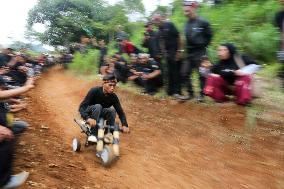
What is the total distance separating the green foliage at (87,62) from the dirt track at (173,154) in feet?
31.5

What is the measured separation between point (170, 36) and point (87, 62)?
1049cm

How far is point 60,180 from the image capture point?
500 cm

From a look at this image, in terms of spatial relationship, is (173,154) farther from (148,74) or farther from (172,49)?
(148,74)

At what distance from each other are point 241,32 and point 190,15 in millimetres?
2762

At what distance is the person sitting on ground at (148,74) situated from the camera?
31.6ft

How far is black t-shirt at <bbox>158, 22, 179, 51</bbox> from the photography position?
325 inches

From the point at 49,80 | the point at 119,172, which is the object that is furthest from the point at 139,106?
the point at 49,80

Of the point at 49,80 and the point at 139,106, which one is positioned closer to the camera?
the point at 139,106

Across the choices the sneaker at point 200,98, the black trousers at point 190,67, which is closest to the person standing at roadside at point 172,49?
the black trousers at point 190,67

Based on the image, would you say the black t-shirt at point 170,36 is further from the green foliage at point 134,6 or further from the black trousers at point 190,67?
the green foliage at point 134,6

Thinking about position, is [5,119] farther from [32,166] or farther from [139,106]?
[139,106]

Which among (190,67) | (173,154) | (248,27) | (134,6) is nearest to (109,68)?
(190,67)

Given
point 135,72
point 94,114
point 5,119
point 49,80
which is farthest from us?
point 49,80

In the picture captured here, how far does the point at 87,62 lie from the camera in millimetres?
18234
